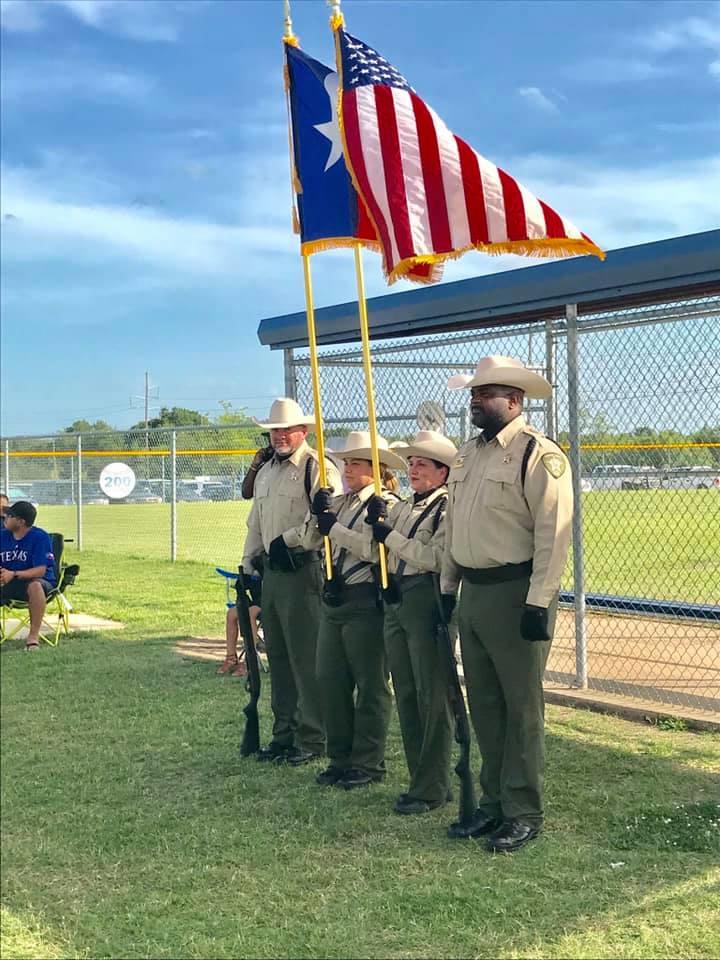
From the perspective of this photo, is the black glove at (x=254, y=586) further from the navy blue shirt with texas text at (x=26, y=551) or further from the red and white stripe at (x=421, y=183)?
the navy blue shirt with texas text at (x=26, y=551)

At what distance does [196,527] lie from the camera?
22359 millimetres

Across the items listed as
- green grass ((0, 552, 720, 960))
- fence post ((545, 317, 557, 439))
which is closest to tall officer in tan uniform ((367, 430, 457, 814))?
green grass ((0, 552, 720, 960))

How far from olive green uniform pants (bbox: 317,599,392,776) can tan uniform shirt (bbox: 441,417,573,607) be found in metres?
0.94

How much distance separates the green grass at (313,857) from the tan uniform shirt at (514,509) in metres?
1.17

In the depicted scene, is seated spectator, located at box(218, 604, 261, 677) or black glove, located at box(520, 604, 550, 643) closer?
black glove, located at box(520, 604, 550, 643)

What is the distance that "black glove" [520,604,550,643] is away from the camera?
4633mm

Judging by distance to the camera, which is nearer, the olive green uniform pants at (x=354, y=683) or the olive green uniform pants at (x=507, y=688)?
the olive green uniform pants at (x=507, y=688)

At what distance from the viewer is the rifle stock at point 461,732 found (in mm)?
5020

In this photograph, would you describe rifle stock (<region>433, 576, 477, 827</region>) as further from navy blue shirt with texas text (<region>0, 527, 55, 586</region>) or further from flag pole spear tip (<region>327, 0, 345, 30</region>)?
navy blue shirt with texas text (<region>0, 527, 55, 586</region>)

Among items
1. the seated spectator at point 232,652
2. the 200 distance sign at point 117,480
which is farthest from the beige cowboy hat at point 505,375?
the 200 distance sign at point 117,480

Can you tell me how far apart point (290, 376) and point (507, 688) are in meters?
4.93

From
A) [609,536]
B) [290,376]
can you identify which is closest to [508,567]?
[290,376]

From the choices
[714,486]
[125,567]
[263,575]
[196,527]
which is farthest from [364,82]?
[196,527]

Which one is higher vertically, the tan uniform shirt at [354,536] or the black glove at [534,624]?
the tan uniform shirt at [354,536]
